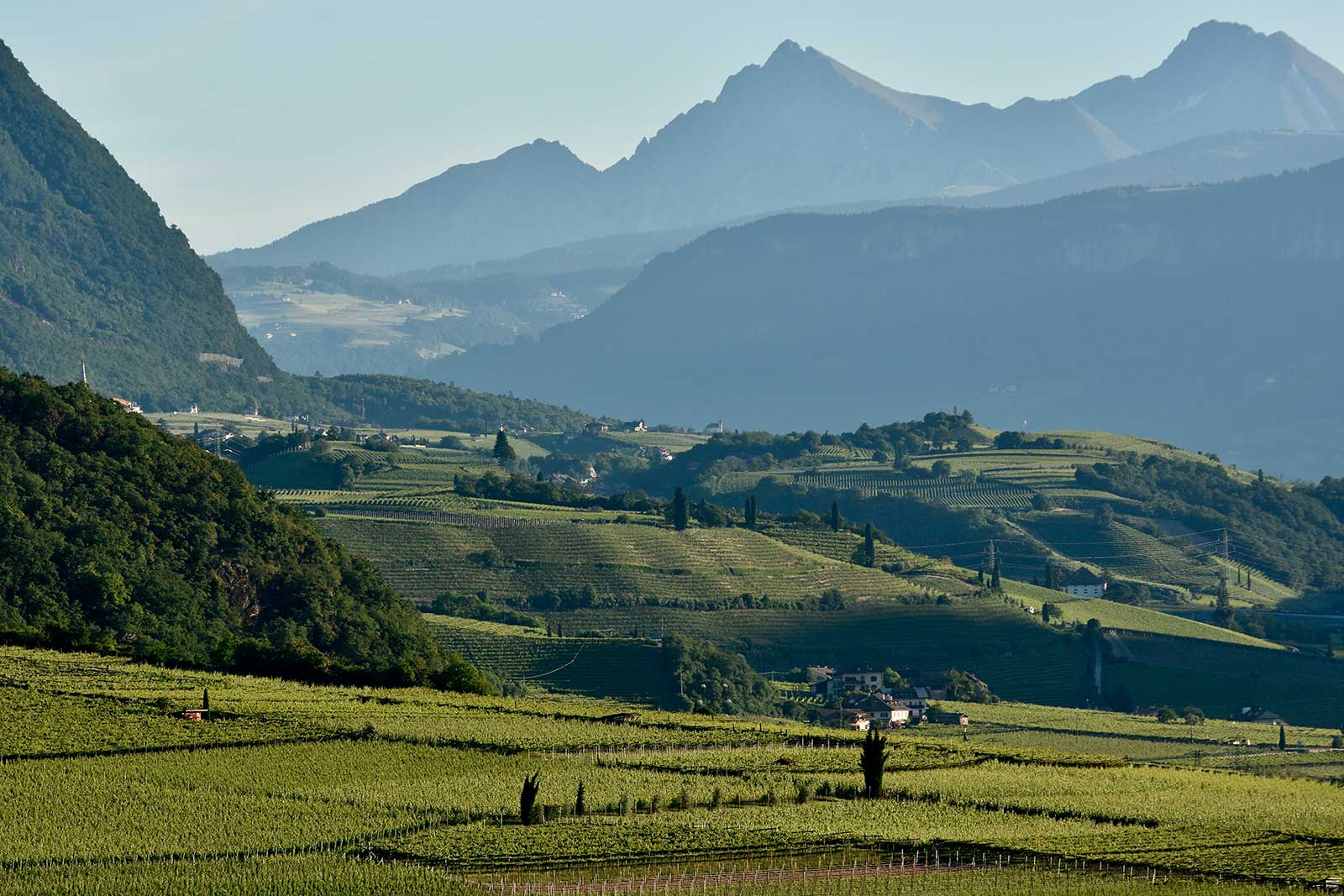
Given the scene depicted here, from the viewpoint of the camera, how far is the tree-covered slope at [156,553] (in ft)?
447

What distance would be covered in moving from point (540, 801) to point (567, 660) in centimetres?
9214

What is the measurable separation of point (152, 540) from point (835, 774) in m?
71.7

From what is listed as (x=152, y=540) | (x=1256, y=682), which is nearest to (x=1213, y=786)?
(x=152, y=540)

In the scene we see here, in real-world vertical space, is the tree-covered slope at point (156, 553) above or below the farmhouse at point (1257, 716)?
above

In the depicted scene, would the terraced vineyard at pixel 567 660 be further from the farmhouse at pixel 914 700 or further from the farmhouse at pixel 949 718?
the farmhouse at pixel 949 718

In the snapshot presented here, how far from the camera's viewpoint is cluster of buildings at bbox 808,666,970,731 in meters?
162

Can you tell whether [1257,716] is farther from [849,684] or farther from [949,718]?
[949,718]

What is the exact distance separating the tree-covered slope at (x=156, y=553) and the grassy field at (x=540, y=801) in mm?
28933

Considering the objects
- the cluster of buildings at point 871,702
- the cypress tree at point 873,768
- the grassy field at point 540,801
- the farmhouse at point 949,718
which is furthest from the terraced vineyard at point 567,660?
the cypress tree at point 873,768

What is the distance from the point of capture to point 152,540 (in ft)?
481

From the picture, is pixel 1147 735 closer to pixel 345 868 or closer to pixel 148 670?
pixel 148 670

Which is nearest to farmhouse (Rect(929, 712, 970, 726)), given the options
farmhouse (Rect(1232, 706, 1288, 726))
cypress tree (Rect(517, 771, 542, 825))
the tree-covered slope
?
farmhouse (Rect(1232, 706, 1288, 726))

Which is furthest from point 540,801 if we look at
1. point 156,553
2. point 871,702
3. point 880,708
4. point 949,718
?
point 871,702

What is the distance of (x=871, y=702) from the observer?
17075 centimetres
